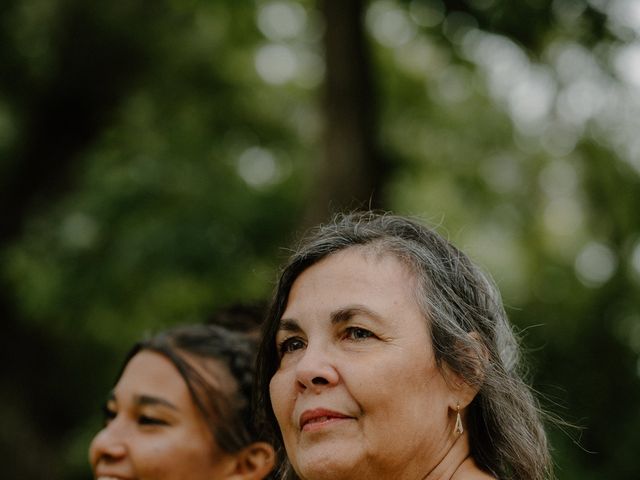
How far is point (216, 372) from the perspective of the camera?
12.3 feet

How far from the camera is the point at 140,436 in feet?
11.7

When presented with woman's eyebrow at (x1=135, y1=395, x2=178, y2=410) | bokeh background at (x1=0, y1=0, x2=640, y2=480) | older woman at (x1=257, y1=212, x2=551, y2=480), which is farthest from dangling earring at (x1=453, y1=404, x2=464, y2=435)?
bokeh background at (x1=0, y1=0, x2=640, y2=480)

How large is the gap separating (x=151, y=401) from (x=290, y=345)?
3.35 ft

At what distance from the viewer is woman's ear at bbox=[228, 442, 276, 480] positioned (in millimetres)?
3709

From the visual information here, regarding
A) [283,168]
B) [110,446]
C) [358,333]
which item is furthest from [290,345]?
[283,168]

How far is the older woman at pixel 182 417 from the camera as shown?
3.57 meters

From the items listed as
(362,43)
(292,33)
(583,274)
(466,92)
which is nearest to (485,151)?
(466,92)

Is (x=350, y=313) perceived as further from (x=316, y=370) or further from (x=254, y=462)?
(x=254, y=462)

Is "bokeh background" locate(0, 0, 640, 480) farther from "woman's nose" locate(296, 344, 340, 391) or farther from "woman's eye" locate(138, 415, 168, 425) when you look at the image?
"woman's nose" locate(296, 344, 340, 391)

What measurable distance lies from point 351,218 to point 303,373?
750mm

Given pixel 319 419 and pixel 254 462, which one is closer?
pixel 319 419

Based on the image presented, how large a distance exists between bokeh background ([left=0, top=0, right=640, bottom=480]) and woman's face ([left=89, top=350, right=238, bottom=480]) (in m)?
4.43

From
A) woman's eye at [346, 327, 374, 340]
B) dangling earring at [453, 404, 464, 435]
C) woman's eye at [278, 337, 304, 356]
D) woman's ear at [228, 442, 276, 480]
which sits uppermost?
woman's eye at [346, 327, 374, 340]

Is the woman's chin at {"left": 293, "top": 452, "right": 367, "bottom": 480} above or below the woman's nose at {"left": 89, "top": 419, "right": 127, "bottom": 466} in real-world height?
above
